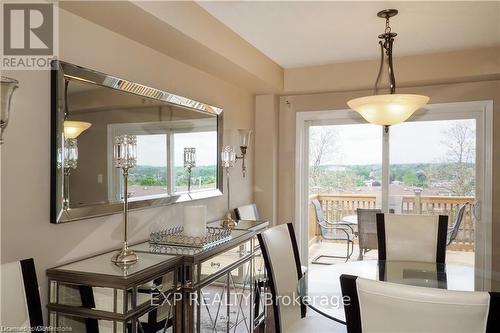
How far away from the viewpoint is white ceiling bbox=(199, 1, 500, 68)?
2543 mm

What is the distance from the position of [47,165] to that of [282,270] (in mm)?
1498

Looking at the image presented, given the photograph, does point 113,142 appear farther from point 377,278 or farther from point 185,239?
point 377,278

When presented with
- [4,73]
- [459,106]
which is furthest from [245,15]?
[459,106]

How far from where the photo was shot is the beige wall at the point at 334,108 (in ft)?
12.0

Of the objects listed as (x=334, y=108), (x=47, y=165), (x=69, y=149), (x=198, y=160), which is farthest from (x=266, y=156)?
(x=47, y=165)

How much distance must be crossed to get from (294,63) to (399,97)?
6.39 feet

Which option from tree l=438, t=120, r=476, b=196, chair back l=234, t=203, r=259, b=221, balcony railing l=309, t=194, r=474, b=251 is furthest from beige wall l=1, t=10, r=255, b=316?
tree l=438, t=120, r=476, b=196

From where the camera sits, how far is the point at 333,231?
4.50 metres

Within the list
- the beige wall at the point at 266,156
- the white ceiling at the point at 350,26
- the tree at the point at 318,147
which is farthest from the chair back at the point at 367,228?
the white ceiling at the point at 350,26

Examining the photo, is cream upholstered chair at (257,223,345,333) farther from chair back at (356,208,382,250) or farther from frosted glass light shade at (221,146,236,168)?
chair back at (356,208,382,250)

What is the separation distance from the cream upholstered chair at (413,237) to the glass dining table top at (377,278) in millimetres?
165

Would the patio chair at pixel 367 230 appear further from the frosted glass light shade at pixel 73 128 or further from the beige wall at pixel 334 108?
the frosted glass light shade at pixel 73 128

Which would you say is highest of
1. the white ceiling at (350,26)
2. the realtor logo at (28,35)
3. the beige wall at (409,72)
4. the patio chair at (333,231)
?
the white ceiling at (350,26)

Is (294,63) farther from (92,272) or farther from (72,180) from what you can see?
(92,272)
